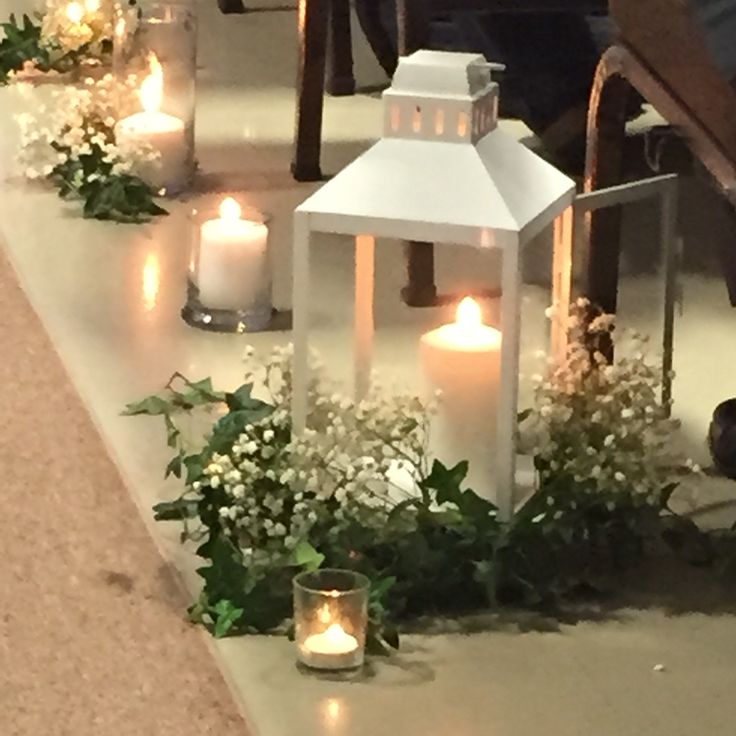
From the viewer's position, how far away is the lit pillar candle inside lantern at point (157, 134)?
269 cm

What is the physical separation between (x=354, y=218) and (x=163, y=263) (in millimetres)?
941

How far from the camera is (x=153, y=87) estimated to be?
271 centimetres

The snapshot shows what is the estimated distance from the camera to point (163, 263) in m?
2.47

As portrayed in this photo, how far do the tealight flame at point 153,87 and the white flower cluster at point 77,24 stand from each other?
2.10ft

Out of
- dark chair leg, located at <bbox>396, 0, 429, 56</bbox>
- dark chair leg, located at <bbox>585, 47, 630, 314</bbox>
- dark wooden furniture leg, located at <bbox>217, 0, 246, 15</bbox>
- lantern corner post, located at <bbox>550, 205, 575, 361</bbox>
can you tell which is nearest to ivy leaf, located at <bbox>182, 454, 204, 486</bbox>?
lantern corner post, located at <bbox>550, 205, 575, 361</bbox>

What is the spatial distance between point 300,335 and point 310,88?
1.30 meters

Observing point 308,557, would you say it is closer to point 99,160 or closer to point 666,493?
point 666,493

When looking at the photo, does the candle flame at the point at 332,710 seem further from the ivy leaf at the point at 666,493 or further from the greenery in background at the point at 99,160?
the greenery in background at the point at 99,160

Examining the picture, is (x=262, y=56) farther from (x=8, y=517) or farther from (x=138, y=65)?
(x=8, y=517)

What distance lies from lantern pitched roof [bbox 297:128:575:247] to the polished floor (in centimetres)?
31

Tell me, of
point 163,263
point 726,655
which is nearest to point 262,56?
point 163,263

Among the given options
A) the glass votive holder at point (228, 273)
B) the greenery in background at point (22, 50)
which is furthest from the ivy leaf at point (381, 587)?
the greenery in background at point (22, 50)

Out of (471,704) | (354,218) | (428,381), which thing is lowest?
(471,704)

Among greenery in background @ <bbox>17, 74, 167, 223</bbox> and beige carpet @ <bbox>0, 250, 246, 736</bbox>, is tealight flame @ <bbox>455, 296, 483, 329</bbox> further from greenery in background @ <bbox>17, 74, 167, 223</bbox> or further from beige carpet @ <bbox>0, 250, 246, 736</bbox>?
greenery in background @ <bbox>17, 74, 167, 223</bbox>
